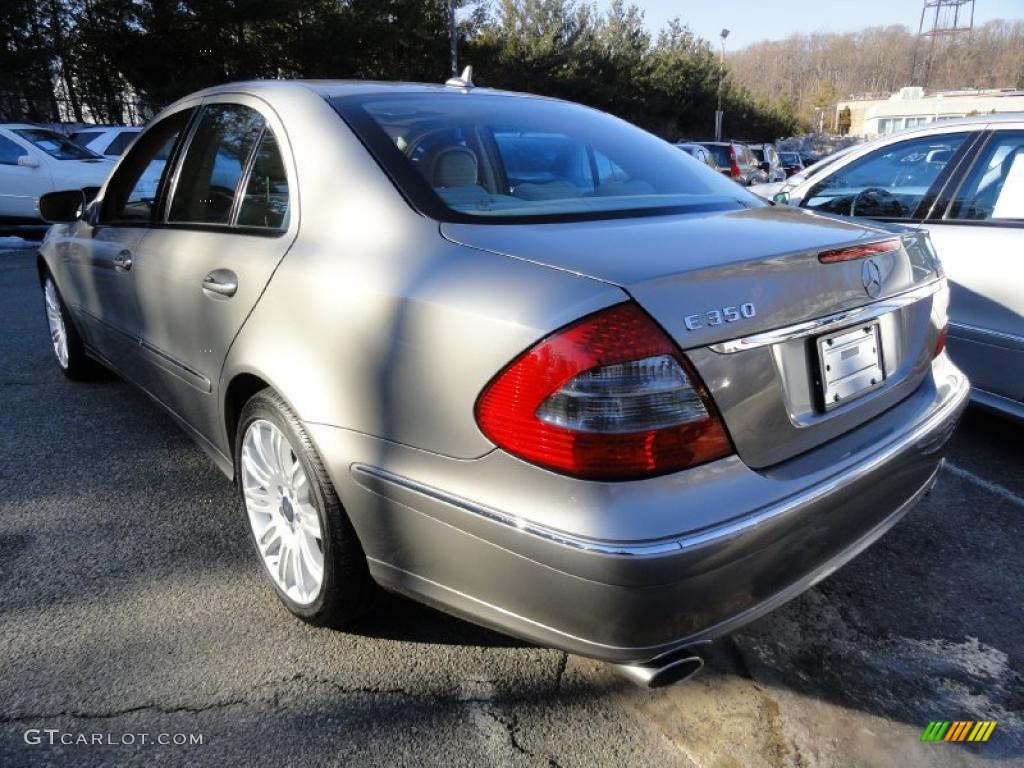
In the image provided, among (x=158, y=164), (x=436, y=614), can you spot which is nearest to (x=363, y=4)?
(x=158, y=164)

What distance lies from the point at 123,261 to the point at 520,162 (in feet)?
5.58

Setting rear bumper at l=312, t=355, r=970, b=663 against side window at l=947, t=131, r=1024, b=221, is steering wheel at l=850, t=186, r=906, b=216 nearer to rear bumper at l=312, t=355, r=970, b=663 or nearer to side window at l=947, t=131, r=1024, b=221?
side window at l=947, t=131, r=1024, b=221

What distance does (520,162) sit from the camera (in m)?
2.44

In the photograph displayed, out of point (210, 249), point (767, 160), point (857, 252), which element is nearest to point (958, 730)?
point (857, 252)

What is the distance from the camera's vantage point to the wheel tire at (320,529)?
1.94 m

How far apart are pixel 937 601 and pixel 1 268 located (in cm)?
944

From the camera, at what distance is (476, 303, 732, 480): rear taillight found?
4.83 ft

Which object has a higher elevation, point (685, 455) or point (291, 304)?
point (291, 304)

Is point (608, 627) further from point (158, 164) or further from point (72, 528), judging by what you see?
point (158, 164)

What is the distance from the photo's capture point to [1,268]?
8461 mm

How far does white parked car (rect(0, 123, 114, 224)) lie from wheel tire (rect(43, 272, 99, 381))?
22.9 feet

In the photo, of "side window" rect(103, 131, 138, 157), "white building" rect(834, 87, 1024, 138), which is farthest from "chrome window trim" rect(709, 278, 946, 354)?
"white building" rect(834, 87, 1024, 138)

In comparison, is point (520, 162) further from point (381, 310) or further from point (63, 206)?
point (63, 206)

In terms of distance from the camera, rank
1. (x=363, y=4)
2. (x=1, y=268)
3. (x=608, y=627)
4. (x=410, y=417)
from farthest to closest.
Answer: (x=363, y=4) → (x=1, y=268) → (x=410, y=417) → (x=608, y=627)
